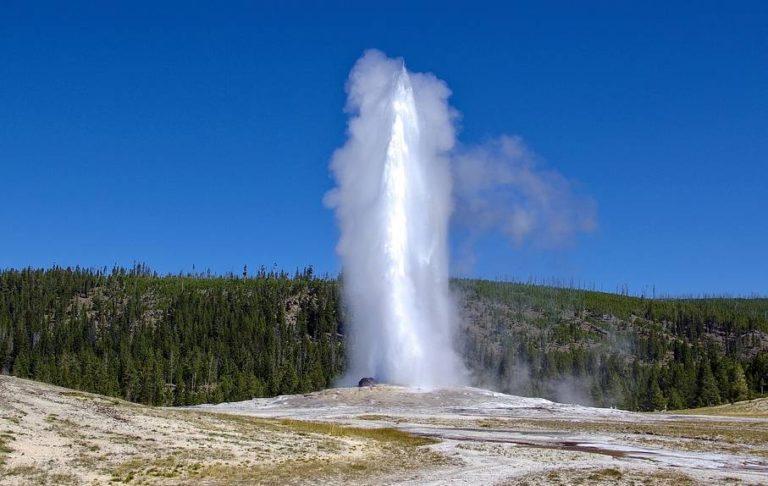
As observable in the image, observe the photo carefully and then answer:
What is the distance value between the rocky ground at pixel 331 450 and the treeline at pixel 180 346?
64.9 m

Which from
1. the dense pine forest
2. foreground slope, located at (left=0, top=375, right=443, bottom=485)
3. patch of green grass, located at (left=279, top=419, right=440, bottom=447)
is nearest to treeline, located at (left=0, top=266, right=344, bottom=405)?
the dense pine forest

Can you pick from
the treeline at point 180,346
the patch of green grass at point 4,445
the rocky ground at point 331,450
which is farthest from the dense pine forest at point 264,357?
the patch of green grass at point 4,445

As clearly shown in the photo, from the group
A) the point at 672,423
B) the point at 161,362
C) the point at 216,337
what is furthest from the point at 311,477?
the point at 216,337

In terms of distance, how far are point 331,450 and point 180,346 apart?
12105 centimetres

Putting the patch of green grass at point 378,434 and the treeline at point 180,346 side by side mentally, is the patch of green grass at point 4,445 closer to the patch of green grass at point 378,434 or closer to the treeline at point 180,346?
the patch of green grass at point 378,434

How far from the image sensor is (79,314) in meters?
193

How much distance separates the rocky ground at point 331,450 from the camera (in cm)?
2523

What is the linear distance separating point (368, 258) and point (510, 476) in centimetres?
5345

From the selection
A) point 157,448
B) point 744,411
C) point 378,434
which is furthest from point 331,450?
point 744,411

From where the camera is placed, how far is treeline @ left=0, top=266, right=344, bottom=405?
111m

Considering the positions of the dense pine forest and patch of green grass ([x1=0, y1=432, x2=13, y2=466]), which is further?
the dense pine forest

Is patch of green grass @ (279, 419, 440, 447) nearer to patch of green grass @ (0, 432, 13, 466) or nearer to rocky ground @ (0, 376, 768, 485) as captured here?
rocky ground @ (0, 376, 768, 485)

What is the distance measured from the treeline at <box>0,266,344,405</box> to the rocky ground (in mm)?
64900

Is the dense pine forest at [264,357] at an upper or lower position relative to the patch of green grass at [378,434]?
upper
